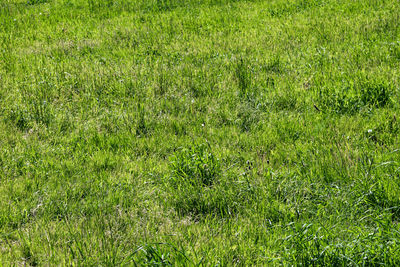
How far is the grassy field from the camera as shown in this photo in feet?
10.4

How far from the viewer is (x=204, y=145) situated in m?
4.59

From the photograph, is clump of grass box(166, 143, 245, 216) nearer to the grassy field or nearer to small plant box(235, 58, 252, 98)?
the grassy field

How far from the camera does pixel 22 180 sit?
4238 millimetres

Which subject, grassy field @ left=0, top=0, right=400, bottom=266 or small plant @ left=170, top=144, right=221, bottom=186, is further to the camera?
small plant @ left=170, top=144, right=221, bottom=186

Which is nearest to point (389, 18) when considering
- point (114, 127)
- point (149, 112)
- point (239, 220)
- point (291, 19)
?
point (291, 19)

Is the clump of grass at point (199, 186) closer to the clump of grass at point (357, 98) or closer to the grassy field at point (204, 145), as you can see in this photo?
the grassy field at point (204, 145)

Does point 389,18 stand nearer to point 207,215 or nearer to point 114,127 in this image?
point 114,127

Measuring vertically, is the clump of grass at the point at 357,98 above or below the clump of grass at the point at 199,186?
above

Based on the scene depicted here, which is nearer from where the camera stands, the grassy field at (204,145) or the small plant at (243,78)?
the grassy field at (204,145)

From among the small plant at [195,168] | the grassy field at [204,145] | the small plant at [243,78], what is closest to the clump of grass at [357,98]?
the grassy field at [204,145]

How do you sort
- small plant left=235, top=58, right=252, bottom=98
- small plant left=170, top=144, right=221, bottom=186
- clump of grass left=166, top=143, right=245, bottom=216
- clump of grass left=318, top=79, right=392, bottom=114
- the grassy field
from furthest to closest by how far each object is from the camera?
small plant left=235, top=58, right=252, bottom=98 → clump of grass left=318, top=79, right=392, bottom=114 → small plant left=170, top=144, right=221, bottom=186 → clump of grass left=166, top=143, right=245, bottom=216 → the grassy field

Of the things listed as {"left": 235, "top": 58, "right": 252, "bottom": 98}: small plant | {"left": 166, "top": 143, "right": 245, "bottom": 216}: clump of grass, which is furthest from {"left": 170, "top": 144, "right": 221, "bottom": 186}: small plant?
{"left": 235, "top": 58, "right": 252, "bottom": 98}: small plant

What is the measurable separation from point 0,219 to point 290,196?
2593 millimetres

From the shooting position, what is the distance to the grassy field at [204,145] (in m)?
3.17
